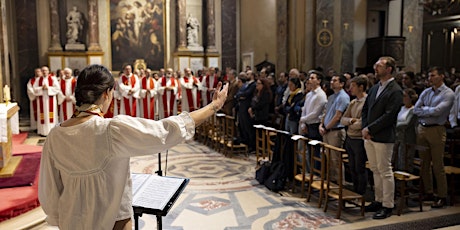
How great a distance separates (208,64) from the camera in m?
17.2

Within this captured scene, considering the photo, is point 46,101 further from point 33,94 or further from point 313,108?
point 313,108

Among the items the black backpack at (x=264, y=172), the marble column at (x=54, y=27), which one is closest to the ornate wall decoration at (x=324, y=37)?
the black backpack at (x=264, y=172)

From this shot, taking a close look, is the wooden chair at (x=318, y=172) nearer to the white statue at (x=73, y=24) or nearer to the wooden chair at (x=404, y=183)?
the wooden chair at (x=404, y=183)

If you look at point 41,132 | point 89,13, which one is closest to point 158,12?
point 89,13

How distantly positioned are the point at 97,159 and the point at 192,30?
15322mm

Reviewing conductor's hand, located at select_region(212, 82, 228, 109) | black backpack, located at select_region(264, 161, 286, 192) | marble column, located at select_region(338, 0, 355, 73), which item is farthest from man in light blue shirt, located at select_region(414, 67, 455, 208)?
marble column, located at select_region(338, 0, 355, 73)

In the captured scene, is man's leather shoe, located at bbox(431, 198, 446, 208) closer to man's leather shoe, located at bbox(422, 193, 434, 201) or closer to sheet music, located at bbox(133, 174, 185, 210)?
man's leather shoe, located at bbox(422, 193, 434, 201)

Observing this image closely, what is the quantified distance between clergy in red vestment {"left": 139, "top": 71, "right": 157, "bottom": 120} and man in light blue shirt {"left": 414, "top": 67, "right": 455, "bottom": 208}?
9.07 meters

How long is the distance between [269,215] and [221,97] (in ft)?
11.1

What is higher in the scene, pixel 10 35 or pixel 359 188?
pixel 10 35

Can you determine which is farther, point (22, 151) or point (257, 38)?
point (257, 38)

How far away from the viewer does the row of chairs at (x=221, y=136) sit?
9.19 metres

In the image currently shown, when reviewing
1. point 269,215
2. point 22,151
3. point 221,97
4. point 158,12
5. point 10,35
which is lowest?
point 269,215

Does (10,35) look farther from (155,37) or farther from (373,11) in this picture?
(373,11)
